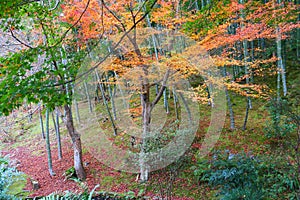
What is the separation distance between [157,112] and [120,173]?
3654 millimetres

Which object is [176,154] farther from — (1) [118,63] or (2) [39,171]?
(2) [39,171]

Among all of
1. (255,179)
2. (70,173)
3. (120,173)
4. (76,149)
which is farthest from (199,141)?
(70,173)

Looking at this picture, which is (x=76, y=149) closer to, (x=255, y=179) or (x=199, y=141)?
(x=199, y=141)

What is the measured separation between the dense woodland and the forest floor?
37mm

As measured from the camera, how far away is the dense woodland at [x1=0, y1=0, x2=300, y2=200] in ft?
10.2

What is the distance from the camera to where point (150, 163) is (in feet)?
18.3

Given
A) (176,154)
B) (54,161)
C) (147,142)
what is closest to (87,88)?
(54,161)

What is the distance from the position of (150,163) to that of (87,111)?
7.72 meters

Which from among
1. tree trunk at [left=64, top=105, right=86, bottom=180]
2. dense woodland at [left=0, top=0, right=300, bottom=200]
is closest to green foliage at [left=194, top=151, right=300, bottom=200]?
dense woodland at [left=0, top=0, right=300, bottom=200]

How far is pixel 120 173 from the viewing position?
255 inches

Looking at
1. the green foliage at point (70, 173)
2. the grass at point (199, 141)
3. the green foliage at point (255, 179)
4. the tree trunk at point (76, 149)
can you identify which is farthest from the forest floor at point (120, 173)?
the green foliage at point (255, 179)

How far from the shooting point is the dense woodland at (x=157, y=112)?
10.2 ft

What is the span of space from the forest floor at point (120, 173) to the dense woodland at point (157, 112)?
4cm

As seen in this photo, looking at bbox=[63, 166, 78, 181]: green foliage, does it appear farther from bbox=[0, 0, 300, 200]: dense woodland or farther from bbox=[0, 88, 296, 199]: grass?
bbox=[0, 88, 296, 199]: grass
